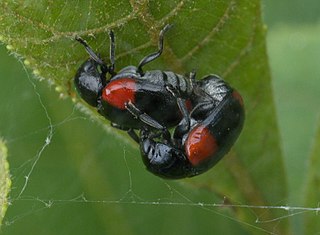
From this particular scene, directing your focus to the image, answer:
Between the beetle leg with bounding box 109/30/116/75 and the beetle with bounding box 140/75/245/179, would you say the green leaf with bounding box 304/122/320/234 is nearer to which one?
the beetle with bounding box 140/75/245/179

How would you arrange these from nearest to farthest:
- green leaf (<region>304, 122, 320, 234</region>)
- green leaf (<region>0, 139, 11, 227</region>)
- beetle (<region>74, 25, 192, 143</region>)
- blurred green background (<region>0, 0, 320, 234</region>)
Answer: green leaf (<region>0, 139, 11, 227</region>) → beetle (<region>74, 25, 192, 143</region>) → green leaf (<region>304, 122, 320, 234</region>) → blurred green background (<region>0, 0, 320, 234</region>)

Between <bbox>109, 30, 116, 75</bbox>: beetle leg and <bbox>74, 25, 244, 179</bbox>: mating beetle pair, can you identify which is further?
<bbox>74, 25, 244, 179</bbox>: mating beetle pair

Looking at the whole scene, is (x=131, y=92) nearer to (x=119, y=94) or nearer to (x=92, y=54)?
(x=119, y=94)

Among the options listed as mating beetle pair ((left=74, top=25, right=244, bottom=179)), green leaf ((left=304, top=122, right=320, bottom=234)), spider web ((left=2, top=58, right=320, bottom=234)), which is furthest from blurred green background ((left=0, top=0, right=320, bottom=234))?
mating beetle pair ((left=74, top=25, right=244, bottom=179))

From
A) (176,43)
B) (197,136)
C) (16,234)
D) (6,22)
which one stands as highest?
(6,22)

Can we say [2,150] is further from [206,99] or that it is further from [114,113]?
[206,99]

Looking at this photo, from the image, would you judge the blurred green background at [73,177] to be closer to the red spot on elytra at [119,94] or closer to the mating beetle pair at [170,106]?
the mating beetle pair at [170,106]

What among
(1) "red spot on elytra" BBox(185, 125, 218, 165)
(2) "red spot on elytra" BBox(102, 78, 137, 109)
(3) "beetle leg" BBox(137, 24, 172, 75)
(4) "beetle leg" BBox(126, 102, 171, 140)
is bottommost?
(1) "red spot on elytra" BBox(185, 125, 218, 165)

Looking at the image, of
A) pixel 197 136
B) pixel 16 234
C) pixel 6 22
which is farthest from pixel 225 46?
pixel 16 234
